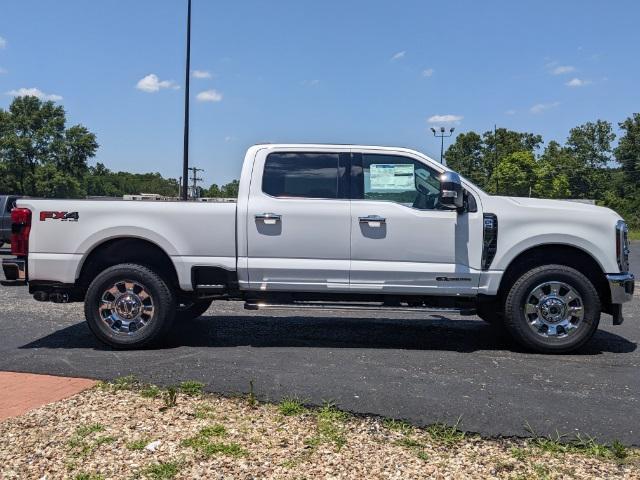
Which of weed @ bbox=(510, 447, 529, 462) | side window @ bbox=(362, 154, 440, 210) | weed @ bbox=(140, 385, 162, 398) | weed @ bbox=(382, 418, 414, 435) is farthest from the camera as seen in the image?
side window @ bbox=(362, 154, 440, 210)

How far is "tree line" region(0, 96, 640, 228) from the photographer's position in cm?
6116

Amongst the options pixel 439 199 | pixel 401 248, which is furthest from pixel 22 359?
pixel 439 199

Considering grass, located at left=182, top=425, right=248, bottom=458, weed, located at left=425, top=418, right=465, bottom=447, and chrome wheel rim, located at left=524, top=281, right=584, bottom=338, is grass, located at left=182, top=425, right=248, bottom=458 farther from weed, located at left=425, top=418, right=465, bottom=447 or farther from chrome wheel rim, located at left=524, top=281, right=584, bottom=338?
chrome wheel rim, located at left=524, top=281, right=584, bottom=338

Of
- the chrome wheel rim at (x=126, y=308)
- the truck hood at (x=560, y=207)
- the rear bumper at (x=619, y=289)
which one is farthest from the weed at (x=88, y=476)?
the rear bumper at (x=619, y=289)

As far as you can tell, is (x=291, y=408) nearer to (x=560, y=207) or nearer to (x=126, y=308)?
(x=126, y=308)

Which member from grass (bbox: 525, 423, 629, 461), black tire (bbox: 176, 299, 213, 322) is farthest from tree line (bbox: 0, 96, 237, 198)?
grass (bbox: 525, 423, 629, 461)

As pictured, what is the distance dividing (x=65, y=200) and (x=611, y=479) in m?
5.33

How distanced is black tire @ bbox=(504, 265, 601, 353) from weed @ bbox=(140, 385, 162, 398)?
Result: 342cm

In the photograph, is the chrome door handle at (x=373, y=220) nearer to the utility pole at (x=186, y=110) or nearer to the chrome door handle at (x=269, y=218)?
the chrome door handle at (x=269, y=218)

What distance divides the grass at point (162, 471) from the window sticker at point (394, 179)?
11.5 feet

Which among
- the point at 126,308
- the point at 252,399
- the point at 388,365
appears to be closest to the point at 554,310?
the point at 388,365

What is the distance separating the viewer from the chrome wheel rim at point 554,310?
18.7 ft

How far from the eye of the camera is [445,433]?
3699 millimetres

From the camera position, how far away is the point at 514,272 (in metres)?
5.90
